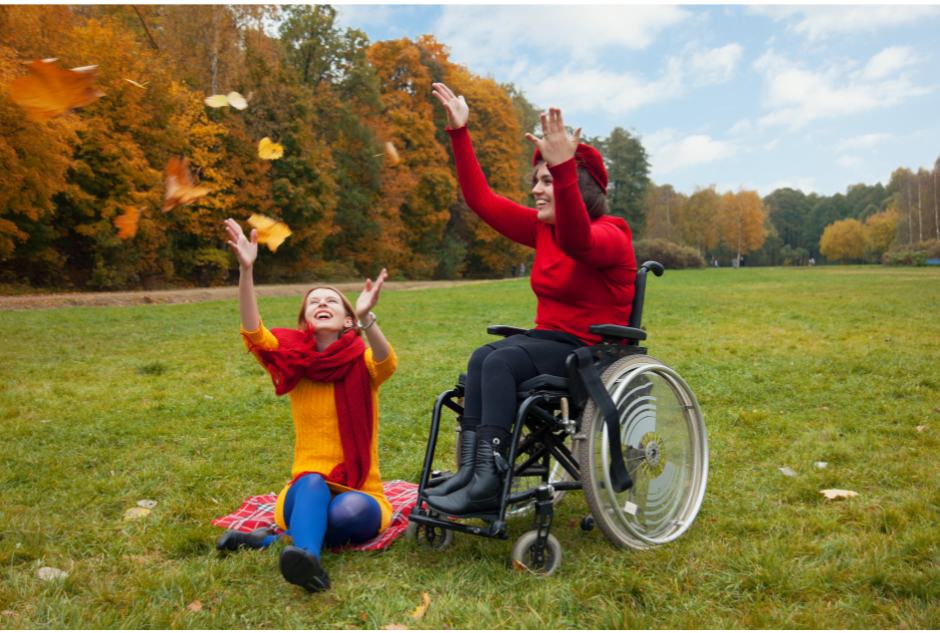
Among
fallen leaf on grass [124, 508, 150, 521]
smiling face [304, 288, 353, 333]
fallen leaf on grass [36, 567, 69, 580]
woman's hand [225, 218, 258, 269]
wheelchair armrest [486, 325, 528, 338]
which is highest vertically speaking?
woman's hand [225, 218, 258, 269]

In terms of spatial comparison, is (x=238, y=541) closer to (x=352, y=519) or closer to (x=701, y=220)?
(x=352, y=519)

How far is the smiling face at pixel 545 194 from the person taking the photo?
2.91 meters

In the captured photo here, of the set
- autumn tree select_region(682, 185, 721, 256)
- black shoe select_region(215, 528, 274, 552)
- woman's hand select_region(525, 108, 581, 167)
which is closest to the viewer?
woman's hand select_region(525, 108, 581, 167)

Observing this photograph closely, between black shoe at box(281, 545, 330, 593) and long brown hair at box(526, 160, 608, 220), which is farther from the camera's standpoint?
long brown hair at box(526, 160, 608, 220)

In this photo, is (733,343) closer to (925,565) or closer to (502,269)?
(925,565)

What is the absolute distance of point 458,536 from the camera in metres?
2.96

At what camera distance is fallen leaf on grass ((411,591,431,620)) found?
223 centimetres

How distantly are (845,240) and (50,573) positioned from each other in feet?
286

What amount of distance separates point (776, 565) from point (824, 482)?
1.22 meters

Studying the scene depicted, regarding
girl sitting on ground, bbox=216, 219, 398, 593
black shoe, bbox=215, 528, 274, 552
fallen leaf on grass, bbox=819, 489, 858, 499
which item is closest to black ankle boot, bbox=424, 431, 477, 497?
girl sitting on ground, bbox=216, 219, 398, 593

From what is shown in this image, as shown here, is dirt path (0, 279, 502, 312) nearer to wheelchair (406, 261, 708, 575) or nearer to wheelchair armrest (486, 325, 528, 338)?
wheelchair armrest (486, 325, 528, 338)

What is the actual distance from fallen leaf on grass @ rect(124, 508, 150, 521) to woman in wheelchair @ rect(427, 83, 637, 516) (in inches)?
63.3

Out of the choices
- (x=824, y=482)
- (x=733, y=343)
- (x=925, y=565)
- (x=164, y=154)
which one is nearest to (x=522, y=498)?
(x=925, y=565)

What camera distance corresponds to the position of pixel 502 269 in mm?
42469
